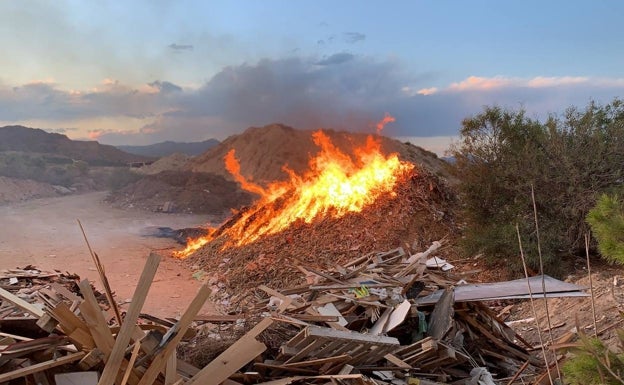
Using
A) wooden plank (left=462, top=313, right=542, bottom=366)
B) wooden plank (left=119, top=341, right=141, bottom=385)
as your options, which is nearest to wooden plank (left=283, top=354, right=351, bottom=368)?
wooden plank (left=119, top=341, right=141, bottom=385)

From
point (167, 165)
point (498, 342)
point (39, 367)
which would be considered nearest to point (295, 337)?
point (39, 367)

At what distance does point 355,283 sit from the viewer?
20.9 ft

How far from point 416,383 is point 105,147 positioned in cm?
6127

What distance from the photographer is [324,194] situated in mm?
14273

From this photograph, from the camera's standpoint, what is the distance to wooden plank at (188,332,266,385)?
139 inches

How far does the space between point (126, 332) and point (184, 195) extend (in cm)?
2412

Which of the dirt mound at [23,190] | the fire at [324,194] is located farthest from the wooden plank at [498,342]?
the dirt mound at [23,190]

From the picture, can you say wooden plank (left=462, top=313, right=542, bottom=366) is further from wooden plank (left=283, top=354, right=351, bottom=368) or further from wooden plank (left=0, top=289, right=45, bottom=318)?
wooden plank (left=0, top=289, right=45, bottom=318)

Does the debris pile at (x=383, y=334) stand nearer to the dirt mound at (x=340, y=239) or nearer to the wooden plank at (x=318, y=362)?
the wooden plank at (x=318, y=362)

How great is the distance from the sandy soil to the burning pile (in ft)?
3.81

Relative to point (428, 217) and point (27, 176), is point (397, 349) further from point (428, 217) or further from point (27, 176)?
point (27, 176)

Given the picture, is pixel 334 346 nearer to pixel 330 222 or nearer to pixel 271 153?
pixel 330 222

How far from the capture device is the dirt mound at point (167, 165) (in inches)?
1572

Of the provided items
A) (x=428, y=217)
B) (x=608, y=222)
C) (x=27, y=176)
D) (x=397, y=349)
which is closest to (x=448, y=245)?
(x=428, y=217)
